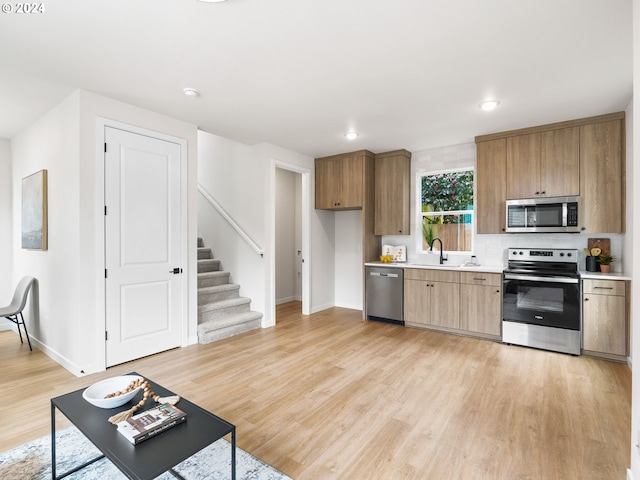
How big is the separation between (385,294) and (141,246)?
321 cm

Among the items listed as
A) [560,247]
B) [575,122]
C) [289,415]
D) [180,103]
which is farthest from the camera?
[560,247]

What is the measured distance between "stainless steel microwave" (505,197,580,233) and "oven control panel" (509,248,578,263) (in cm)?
30

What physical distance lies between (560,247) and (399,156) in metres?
2.40

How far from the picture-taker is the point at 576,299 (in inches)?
137

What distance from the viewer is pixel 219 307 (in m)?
4.35

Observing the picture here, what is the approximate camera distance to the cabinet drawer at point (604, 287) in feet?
10.7

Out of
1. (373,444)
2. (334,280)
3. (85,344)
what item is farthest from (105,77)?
(334,280)

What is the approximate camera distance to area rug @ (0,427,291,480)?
1.73 meters

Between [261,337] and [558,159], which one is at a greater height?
[558,159]

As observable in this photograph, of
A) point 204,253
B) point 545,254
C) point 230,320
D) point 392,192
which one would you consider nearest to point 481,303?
point 545,254

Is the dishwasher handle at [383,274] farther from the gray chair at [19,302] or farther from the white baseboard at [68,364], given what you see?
the gray chair at [19,302]

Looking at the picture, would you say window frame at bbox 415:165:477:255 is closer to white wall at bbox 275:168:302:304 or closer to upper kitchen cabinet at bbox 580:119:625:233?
upper kitchen cabinet at bbox 580:119:625:233

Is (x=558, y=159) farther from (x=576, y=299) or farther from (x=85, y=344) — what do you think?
(x=85, y=344)

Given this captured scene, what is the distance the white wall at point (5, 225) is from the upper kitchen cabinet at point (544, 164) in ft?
21.4
